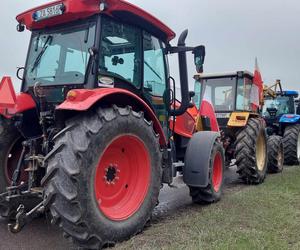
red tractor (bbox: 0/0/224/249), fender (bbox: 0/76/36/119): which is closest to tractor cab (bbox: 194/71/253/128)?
red tractor (bbox: 0/0/224/249)

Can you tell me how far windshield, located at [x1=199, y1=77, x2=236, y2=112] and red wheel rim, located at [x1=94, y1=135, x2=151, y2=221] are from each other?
494 cm

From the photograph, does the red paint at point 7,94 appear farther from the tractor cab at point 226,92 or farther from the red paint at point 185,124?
the tractor cab at point 226,92

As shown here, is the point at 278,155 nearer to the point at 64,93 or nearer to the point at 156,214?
the point at 156,214

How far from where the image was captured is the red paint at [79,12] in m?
4.40

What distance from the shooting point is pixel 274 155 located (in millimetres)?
9727

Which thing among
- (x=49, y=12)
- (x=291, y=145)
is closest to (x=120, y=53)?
(x=49, y=12)

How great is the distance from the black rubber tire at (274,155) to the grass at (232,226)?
132 inches

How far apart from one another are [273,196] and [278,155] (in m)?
3.78

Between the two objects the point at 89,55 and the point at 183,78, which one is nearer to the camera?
the point at 89,55

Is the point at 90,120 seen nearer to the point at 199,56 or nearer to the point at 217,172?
the point at 199,56

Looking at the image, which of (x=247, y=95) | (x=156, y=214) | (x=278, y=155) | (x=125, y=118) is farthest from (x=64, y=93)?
(x=278, y=155)

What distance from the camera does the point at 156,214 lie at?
5.73 meters

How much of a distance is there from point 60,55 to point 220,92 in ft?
17.3

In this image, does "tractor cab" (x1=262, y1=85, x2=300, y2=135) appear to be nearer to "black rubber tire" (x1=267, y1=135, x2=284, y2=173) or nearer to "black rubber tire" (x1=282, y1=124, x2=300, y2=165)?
"black rubber tire" (x1=282, y1=124, x2=300, y2=165)
